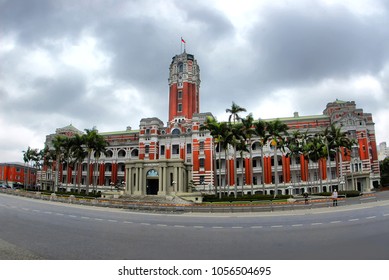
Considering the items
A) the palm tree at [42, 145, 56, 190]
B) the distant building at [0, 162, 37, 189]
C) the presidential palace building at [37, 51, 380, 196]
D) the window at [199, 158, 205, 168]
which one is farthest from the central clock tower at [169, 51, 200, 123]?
the distant building at [0, 162, 37, 189]

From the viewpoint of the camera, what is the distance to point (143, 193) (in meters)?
51.2

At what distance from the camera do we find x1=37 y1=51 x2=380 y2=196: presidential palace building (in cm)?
5272

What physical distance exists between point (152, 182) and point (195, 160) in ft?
46.8

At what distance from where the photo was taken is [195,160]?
66.6m

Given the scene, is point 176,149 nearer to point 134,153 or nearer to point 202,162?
point 202,162

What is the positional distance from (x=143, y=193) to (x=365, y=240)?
146ft

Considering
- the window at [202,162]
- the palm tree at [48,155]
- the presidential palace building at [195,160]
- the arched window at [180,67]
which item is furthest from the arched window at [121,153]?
the arched window at [180,67]

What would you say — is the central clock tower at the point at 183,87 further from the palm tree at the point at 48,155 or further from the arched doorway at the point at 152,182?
the palm tree at the point at 48,155

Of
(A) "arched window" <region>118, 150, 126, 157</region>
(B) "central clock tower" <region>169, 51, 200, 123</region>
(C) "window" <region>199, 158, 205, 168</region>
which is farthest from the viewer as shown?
(A) "arched window" <region>118, 150, 126, 157</region>

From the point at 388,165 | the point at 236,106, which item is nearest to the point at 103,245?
the point at 236,106

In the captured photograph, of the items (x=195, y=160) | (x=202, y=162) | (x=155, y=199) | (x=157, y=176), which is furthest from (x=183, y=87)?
(x=155, y=199)

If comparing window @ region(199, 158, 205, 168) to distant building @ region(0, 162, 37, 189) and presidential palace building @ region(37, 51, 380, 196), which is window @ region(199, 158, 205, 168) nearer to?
presidential palace building @ region(37, 51, 380, 196)

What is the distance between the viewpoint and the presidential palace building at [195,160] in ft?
173

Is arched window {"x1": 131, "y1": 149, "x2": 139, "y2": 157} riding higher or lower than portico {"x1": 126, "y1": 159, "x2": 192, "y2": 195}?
higher
